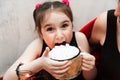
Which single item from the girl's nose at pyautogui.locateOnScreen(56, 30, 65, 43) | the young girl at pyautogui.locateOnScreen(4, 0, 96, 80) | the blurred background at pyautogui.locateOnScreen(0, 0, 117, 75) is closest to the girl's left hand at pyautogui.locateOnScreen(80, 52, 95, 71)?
the young girl at pyautogui.locateOnScreen(4, 0, 96, 80)

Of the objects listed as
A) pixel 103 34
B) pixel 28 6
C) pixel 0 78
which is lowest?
pixel 0 78

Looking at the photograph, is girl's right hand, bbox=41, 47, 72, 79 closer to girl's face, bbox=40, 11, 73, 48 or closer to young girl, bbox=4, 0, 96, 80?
young girl, bbox=4, 0, 96, 80

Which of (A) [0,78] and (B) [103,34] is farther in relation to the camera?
(A) [0,78]

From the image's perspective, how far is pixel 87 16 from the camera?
1.36 m

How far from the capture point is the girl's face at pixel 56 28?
99 cm

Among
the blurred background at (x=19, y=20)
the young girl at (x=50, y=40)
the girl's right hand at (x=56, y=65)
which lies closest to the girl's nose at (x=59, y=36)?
the young girl at (x=50, y=40)

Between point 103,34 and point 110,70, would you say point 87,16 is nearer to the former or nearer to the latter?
point 103,34

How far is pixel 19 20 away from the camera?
47.8 inches

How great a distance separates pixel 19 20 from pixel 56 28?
0.28m

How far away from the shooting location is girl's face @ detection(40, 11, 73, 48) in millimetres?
995

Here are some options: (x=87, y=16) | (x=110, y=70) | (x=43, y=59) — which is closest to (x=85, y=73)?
(x=110, y=70)

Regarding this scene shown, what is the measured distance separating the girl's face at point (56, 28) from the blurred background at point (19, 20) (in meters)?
0.21

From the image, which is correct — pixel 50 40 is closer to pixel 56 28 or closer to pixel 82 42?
pixel 56 28

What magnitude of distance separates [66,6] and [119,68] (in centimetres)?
34
